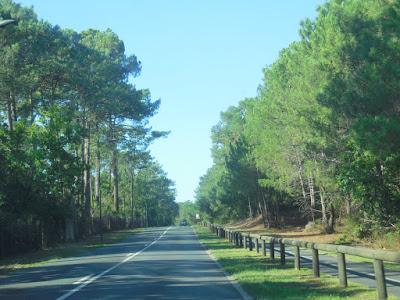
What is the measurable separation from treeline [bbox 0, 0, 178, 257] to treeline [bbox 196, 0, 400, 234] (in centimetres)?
1343

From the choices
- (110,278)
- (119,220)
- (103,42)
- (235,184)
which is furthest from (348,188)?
(119,220)

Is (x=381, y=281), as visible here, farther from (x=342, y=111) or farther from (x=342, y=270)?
(x=342, y=111)

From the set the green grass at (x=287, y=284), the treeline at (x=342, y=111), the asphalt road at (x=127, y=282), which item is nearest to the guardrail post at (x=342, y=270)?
the green grass at (x=287, y=284)

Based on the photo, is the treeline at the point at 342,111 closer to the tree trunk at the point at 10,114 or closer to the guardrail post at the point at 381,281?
the guardrail post at the point at 381,281

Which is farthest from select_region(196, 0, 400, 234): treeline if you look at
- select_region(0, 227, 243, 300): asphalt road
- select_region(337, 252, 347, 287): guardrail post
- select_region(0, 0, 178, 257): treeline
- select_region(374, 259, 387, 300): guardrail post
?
select_region(0, 0, 178, 257): treeline

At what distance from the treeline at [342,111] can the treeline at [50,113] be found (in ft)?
44.0

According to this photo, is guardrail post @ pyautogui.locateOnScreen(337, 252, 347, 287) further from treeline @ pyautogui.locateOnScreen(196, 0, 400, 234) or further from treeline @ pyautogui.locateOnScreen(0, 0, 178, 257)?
treeline @ pyautogui.locateOnScreen(0, 0, 178, 257)

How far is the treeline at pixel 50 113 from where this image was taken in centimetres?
3528

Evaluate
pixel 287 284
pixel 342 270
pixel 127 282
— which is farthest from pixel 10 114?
pixel 342 270

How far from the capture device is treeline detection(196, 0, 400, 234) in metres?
19.1

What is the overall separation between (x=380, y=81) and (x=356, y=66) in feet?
12.8

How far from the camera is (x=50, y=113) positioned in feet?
130

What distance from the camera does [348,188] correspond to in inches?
1013

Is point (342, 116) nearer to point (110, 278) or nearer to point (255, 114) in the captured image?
point (110, 278)
